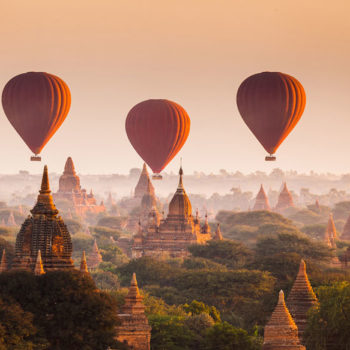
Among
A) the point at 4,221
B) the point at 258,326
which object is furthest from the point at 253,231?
the point at 258,326

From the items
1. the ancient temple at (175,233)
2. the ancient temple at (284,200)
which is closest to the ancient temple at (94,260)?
the ancient temple at (175,233)

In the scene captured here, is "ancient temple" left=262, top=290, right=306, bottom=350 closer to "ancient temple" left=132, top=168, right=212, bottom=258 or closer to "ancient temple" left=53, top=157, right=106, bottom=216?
"ancient temple" left=132, top=168, right=212, bottom=258

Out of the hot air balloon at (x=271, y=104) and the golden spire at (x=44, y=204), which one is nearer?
the golden spire at (x=44, y=204)

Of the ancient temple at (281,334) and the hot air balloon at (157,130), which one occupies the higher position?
the hot air balloon at (157,130)

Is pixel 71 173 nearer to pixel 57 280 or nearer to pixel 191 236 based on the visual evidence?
pixel 191 236

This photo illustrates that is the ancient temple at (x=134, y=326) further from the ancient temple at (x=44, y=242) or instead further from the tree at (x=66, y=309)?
the ancient temple at (x=44, y=242)

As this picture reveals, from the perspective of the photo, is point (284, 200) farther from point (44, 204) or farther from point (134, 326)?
point (134, 326)

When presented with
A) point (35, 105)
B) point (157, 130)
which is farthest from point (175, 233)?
point (35, 105)
